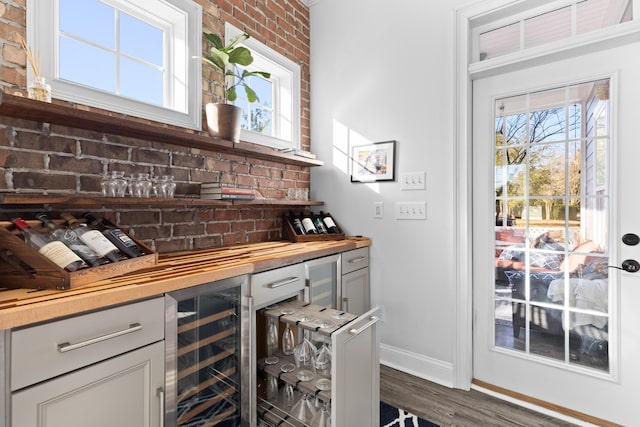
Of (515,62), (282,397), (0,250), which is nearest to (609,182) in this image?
(515,62)

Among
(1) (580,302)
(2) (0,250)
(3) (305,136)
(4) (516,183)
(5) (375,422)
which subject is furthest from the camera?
(3) (305,136)

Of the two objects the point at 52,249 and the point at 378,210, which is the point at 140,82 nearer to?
the point at 52,249

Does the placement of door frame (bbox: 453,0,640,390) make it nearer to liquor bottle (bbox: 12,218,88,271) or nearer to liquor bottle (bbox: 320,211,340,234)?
liquor bottle (bbox: 320,211,340,234)

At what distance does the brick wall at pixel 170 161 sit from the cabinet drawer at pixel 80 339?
2.38 ft

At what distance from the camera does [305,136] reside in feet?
9.61

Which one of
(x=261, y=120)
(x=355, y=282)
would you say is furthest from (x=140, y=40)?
(x=355, y=282)

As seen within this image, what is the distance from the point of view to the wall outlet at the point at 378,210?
2.51m

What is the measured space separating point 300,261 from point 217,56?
1359 millimetres

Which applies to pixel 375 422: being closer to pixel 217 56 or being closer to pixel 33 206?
pixel 33 206

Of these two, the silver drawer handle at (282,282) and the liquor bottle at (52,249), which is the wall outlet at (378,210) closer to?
the silver drawer handle at (282,282)

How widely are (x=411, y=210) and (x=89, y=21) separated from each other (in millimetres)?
2245

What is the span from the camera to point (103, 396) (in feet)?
3.48

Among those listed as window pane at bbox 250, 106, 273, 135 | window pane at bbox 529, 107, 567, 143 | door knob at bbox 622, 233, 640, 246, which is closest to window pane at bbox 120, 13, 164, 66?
window pane at bbox 250, 106, 273, 135

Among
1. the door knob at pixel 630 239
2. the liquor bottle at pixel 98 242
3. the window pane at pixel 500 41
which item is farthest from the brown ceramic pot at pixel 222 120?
the door knob at pixel 630 239
